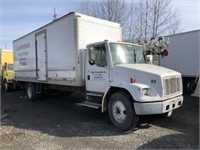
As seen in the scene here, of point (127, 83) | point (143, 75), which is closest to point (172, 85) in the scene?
point (143, 75)

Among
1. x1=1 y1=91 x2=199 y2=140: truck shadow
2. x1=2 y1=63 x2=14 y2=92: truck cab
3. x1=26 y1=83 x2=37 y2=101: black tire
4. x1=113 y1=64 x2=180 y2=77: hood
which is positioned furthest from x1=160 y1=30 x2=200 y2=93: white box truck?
x1=2 y1=63 x2=14 y2=92: truck cab

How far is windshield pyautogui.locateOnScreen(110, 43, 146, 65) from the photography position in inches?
309

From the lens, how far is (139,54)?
28.1ft

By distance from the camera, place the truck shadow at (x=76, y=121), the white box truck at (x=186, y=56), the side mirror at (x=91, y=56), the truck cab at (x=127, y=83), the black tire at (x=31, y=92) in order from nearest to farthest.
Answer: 1. the truck cab at (x=127, y=83)
2. the truck shadow at (x=76, y=121)
3. the side mirror at (x=91, y=56)
4. the white box truck at (x=186, y=56)
5. the black tire at (x=31, y=92)

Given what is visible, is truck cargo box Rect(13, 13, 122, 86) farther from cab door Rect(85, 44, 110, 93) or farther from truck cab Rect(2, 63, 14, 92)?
truck cab Rect(2, 63, 14, 92)

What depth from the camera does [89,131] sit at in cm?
723

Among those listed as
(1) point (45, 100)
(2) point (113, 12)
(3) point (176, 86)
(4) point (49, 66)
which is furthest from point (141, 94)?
(2) point (113, 12)

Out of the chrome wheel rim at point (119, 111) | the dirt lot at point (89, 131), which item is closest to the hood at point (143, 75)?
the chrome wheel rim at point (119, 111)

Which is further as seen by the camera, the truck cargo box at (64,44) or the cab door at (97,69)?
the truck cargo box at (64,44)

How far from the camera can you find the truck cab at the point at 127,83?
6.83 meters

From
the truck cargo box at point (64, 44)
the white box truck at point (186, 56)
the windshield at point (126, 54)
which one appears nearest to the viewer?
the windshield at point (126, 54)

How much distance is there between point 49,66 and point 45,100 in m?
3.10

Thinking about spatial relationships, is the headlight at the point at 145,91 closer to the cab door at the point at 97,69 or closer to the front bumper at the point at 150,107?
the front bumper at the point at 150,107

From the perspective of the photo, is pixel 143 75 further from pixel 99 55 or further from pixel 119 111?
pixel 99 55
